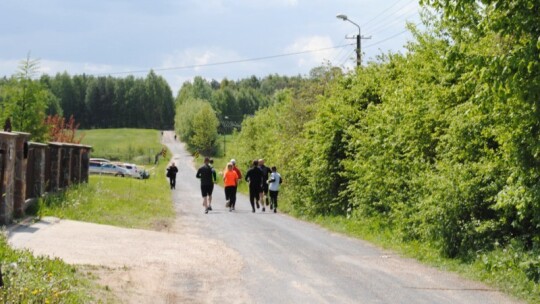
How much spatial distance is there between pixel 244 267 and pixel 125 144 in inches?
5079

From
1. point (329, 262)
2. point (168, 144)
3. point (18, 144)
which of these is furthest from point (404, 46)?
point (168, 144)

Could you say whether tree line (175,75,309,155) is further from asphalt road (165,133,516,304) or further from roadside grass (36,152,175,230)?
asphalt road (165,133,516,304)

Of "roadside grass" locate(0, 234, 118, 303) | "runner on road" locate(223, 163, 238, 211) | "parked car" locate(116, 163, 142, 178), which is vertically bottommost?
"parked car" locate(116, 163, 142, 178)

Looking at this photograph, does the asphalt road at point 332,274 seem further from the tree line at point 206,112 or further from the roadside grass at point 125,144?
the roadside grass at point 125,144

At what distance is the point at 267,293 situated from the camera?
8.96 metres

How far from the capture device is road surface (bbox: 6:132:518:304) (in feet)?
29.4

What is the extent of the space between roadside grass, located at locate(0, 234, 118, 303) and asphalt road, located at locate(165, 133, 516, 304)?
204cm

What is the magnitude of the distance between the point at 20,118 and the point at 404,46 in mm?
29156

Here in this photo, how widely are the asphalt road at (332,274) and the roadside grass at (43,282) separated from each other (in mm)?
2042

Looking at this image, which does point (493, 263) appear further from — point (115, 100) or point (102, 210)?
point (115, 100)

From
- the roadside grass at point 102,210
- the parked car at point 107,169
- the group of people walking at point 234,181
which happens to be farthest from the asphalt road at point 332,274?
the parked car at point 107,169

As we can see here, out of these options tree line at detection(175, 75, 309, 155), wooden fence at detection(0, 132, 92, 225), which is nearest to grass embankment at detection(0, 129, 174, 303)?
wooden fence at detection(0, 132, 92, 225)

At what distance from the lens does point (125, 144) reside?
13675 cm

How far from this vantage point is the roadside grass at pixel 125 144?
389 feet
